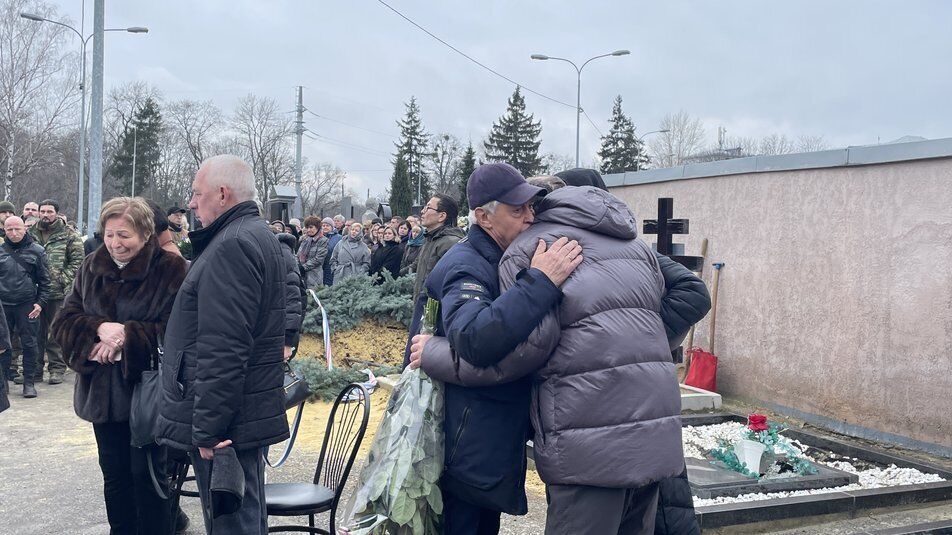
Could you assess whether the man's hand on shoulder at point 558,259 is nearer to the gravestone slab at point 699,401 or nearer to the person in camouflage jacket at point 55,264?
the gravestone slab at point 699,401

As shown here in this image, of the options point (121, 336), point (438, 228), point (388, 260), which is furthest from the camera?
point (388, 260)

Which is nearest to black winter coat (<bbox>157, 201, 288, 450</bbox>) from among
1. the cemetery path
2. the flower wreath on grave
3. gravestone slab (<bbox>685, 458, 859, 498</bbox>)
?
the cemetery path

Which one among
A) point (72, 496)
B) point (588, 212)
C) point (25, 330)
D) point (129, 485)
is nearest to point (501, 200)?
point (588, 212)

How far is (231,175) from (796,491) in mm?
4491

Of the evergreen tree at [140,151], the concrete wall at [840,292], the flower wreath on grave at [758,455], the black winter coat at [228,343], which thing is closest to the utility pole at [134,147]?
the evergreen tree at [140,151]

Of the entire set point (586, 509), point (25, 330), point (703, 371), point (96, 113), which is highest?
point (96, 113)

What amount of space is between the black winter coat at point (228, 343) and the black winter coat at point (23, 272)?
675 centimetres

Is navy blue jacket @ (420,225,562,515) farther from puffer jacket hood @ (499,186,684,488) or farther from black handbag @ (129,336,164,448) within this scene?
black handbag @ (129,336,164,448)

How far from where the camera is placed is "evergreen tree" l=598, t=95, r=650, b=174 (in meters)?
57.9

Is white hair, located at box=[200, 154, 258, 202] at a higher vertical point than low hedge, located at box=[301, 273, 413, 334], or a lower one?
higher

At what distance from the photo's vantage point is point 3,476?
5.81 m

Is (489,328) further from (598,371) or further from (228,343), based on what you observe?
(228,343)

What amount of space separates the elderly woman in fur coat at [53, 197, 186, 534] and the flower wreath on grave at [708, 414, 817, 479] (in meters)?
4.04

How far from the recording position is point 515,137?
188ft
